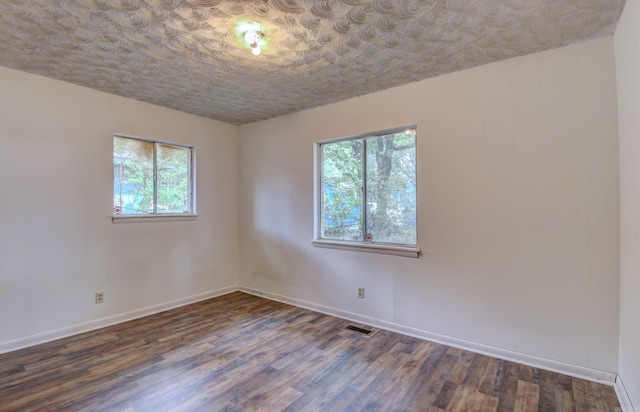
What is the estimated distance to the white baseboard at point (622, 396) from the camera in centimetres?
183

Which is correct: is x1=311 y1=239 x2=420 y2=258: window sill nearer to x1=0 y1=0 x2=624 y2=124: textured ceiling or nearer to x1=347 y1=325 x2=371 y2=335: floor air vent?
x1=347 y1=325 x2=371 y2=335: floor air vent

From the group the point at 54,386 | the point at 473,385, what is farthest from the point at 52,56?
the point at 473,385

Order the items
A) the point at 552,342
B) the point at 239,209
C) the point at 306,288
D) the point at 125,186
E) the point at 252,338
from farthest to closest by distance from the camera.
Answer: the point at 239,209
the point at 306,288
the point at 125,186
the point at 252,338
the point at 552,342

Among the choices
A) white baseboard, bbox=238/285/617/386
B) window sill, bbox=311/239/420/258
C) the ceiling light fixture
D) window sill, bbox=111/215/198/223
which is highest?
the ceiling light fixture

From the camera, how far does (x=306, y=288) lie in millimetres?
3896

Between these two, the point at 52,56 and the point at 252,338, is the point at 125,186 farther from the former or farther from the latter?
the point at 252,338

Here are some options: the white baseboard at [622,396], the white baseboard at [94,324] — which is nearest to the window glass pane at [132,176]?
the white baseboard at [94,324]

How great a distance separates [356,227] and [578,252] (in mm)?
1971

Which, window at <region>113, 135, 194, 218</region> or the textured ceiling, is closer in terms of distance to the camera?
the textured ceiling

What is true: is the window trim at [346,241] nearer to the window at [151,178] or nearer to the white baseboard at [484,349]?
the white baseboard at [484,349]

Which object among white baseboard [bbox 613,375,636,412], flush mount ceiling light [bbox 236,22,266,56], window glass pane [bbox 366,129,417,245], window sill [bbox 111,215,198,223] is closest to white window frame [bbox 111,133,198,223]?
window sill [bbox 111,215,198,223]

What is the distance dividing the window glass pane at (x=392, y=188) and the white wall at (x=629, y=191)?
1.50 m

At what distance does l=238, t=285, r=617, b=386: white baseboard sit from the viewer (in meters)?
2.22

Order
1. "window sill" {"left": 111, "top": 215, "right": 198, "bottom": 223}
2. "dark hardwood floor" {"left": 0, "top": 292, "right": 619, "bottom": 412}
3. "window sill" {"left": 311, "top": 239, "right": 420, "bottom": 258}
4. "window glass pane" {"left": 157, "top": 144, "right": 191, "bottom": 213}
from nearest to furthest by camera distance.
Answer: "dark hardwood floor" {"left": 0, "top": 292, "right": 619, "bottom": 412}, "window sill" {"left": 311, "top": 239, "right": 420, "bottom": 258}, "window sill" {"left": 111, "top": 215, "right": 198, "bottom": 223}, "window glass pane" {"left": 157, "top": 144, "right": 191, "bottom": 213}
